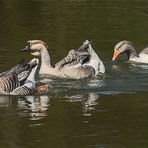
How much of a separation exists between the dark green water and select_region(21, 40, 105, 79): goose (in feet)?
1.35

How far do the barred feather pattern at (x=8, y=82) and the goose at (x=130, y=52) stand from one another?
6.06m

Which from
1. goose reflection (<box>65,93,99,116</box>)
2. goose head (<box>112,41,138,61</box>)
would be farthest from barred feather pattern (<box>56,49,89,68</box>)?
goose reflection (<box>65,93,99,116</box>)

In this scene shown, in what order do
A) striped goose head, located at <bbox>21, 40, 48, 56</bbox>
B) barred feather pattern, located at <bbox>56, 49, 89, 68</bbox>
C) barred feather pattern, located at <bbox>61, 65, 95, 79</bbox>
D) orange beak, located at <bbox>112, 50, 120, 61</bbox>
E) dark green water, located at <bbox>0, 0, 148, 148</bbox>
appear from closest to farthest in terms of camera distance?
dark green water, located at <bbox>0, 0, 148, 148</bbox>, barred feather pattern, located at <bbox>61, 65, 95, 79</bbox>, striped goose head, located at <bbox>21, 40, 48, 56</bbox>, barred feather pattern, located at <bbox>56, 49, 89, 68</bbox>, orange beak, located at <bbox>112, 50, 120, 61</bbox>

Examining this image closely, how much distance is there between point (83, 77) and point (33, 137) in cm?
667

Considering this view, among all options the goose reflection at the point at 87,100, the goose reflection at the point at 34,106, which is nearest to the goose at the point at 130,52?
the goose reflection at the point at 87,100

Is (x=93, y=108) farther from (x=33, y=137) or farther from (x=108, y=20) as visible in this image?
(x=108, y=20)

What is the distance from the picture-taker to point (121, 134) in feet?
41.9

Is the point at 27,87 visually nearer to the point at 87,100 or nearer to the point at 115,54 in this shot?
the point at 87,100

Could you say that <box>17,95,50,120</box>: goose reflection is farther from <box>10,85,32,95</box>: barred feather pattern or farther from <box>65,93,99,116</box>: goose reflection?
<box>65,93,99,116</box>: goose reflection

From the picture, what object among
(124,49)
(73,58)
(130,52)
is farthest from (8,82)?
(130,52)

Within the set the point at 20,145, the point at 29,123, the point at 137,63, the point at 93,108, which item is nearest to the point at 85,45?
the point at 137,63

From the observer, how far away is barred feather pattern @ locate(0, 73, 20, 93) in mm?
16125

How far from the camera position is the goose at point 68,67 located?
62.9 feet

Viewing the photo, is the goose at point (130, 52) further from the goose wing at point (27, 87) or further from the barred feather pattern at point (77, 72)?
the goose wing at point (27, 87)
